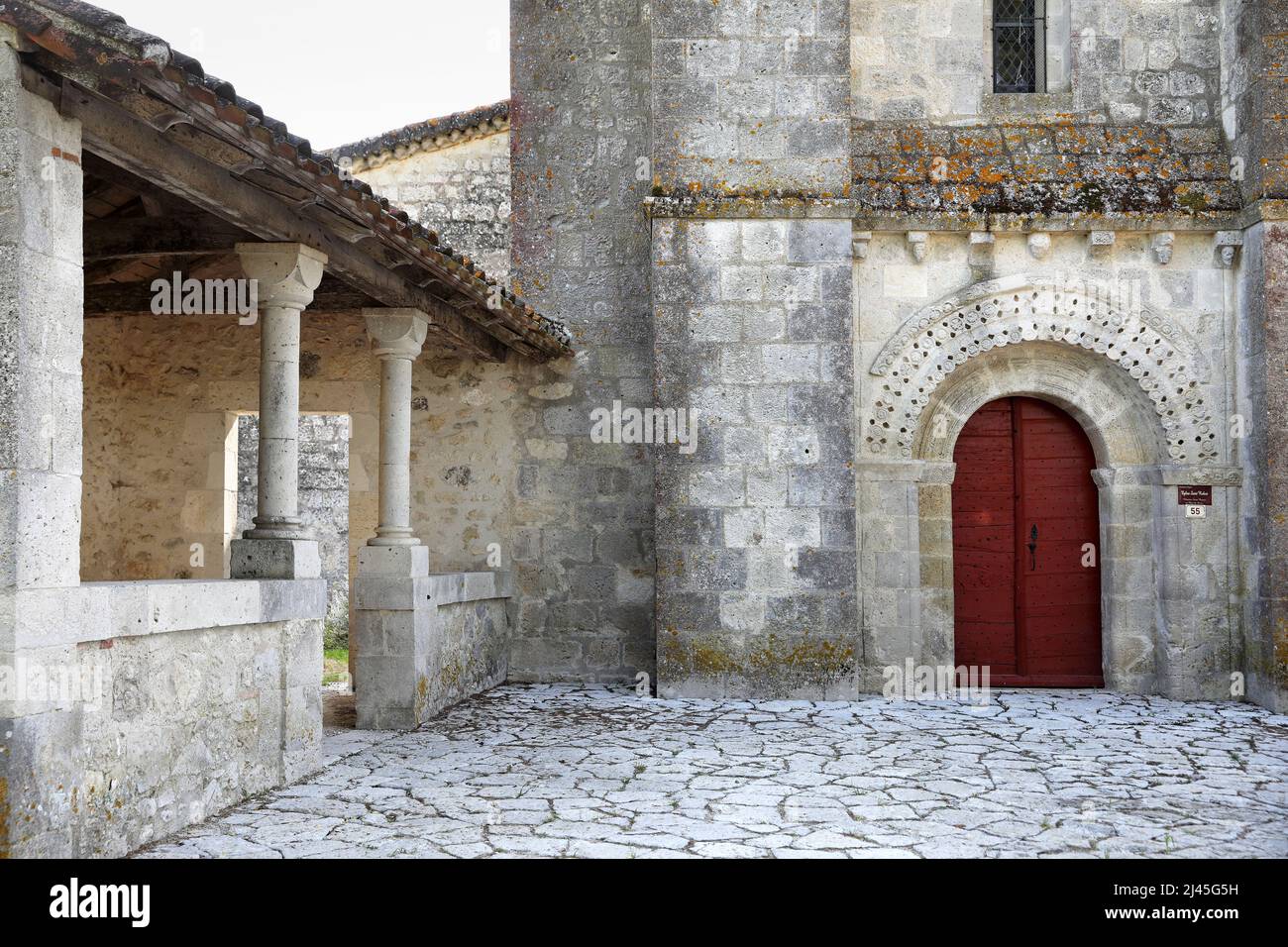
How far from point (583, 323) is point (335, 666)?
4311 millimetres

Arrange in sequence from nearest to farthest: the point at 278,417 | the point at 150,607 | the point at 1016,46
Result: the point at 150,607 → the point at 278,417 → the point at 1016,46

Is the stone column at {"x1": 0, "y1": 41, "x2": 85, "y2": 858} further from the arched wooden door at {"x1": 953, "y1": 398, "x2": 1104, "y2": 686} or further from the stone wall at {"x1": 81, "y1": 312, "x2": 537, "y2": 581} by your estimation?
the arched wooden door at {"x1": 953, "y1": 398, "x2": 1104, "y2": 686}

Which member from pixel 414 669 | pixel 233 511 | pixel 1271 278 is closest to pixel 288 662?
pixel 414 669

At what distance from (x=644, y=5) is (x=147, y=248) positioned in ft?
15.4

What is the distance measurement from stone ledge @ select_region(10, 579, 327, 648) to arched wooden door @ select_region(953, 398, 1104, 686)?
480 cm

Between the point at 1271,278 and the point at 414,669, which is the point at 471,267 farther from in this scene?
the point at 1271,278

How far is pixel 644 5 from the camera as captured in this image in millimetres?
8758

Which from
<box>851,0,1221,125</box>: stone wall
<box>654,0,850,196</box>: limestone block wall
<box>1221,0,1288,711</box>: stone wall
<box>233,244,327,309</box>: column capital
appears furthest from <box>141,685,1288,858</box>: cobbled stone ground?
<box>851,0,1221,125</box>: stone wall

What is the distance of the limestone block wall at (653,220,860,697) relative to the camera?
7.46 metres

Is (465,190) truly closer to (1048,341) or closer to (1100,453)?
(1048,341)

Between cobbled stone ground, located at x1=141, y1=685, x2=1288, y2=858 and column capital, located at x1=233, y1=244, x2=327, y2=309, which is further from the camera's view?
column capital, located at x1=233, y1=244, x2=327, y2=309

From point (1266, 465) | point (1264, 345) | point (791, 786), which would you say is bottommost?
point (791, 786)

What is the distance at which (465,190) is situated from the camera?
11.9 metres

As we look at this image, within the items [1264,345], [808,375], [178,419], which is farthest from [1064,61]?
[178,419]
